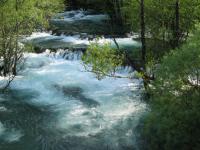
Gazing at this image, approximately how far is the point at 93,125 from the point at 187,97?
675cm

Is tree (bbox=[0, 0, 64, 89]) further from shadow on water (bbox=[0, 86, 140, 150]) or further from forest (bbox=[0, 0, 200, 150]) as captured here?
shadow on water (bbox=[0, 86, 140, 150])

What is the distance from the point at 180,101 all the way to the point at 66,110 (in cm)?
916

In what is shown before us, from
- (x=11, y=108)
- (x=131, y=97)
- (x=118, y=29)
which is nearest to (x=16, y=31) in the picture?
(x=11, y=108)

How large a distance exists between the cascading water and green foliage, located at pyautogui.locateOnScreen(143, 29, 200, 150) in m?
3.22

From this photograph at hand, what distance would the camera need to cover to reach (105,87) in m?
28.6

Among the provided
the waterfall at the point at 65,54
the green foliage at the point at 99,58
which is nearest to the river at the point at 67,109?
the waterfall at the point at 65,54

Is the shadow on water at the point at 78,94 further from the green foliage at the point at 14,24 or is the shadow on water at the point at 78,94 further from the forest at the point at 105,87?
the green foliage at the point at 14,24

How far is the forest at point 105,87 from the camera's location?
1703cm

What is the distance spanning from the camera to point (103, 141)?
20438 mm

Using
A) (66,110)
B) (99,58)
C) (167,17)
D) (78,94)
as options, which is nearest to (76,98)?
(78,94)

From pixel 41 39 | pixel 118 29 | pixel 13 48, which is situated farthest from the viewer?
pixel 118 29

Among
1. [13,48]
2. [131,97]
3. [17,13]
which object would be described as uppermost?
[17,13]

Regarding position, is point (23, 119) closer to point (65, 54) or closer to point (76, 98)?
point (76, 98)

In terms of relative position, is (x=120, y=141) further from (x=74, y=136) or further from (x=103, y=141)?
(x=74, y=136)
